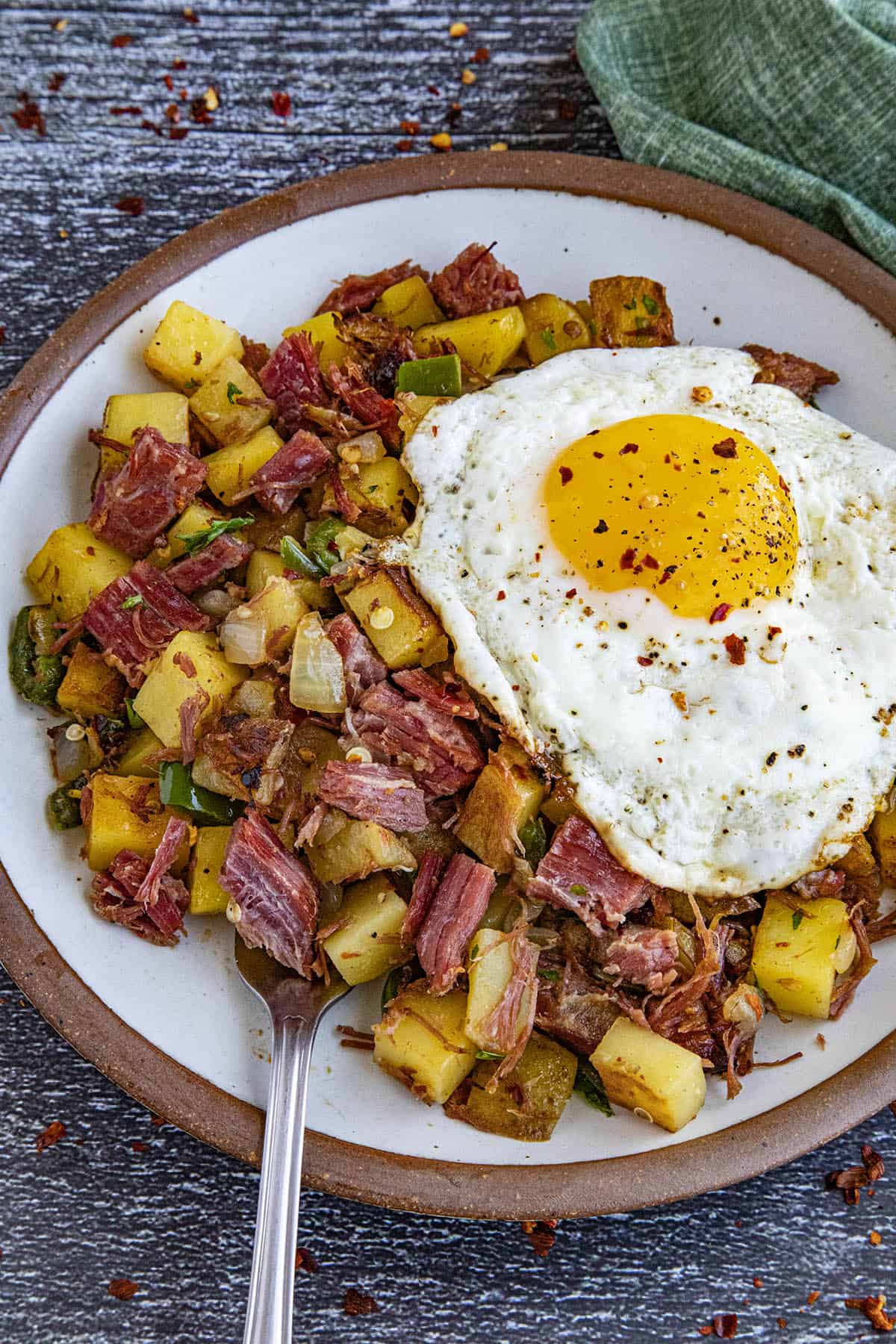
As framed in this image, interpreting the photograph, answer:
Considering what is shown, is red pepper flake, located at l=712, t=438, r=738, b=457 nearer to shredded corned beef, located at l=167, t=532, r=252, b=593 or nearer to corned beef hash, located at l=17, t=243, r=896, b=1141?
corned beef hash, located at l=17, t=243, r=896, b=1141

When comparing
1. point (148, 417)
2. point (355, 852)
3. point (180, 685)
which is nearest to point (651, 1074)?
point (355, 852)

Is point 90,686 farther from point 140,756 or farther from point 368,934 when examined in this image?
point 368,934

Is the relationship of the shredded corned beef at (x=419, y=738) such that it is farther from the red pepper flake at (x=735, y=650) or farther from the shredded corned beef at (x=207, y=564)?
the red pepper flake at (x=735, y=650)

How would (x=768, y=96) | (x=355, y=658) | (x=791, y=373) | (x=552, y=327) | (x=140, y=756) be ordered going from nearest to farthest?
(x=355, y=658)
(x=140, y=756)
(x=791, y=373)
(x=552, y=327)
(x=768, y=96)

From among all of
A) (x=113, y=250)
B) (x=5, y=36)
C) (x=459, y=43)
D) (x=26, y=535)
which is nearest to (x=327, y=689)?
(x=26, y=535)

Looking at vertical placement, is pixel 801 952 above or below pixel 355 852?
above

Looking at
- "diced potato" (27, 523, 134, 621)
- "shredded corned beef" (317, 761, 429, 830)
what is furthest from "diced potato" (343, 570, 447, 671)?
"diced potato" (27, 523, 134, 621)
